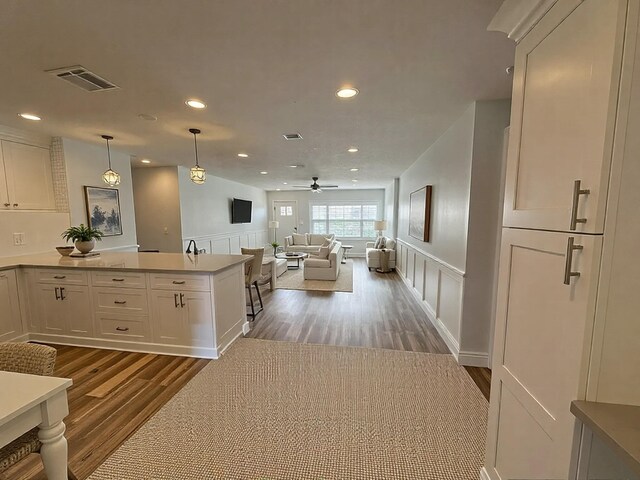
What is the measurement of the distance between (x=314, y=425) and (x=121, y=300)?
2398 mm

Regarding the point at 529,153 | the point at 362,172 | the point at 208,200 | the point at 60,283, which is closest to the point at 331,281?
the point at 362,172

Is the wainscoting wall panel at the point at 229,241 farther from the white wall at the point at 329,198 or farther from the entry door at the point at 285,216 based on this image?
the white wall at the point at 329,198

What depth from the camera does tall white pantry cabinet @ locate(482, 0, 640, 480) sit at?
30.5 inches

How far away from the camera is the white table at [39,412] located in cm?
93

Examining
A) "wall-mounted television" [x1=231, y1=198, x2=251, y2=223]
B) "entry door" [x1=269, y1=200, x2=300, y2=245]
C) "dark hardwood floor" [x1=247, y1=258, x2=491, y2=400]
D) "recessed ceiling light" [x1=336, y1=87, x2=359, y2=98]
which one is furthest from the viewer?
"entry door" [x1=269, y1=200, x2=300, y2=245]

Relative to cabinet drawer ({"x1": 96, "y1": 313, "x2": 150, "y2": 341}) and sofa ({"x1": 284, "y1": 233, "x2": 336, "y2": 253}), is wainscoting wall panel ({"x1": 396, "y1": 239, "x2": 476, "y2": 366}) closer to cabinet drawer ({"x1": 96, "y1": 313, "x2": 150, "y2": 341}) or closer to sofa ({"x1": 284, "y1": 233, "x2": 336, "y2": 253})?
cabinet drawer ({"x1": 96, "y1": 313, "x2": 150, "y2": 341})

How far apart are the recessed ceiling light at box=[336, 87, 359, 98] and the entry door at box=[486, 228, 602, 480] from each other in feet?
5.38

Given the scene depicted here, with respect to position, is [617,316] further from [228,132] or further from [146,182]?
[146,182]

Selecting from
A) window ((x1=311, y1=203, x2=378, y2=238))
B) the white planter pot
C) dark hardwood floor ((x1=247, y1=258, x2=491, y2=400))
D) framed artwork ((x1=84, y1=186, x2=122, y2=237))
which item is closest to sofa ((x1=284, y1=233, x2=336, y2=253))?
window ((x1=311, y1=203, x2=378, y2=238))

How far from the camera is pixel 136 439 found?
5.80ft

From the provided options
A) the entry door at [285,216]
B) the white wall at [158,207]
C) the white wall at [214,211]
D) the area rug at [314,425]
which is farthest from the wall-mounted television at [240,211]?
the area rug at [314,425]

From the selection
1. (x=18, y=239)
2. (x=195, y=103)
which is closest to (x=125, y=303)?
(x=18, y=239)

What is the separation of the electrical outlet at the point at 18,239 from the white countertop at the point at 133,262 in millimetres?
165

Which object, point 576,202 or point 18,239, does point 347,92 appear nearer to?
point 576,202
